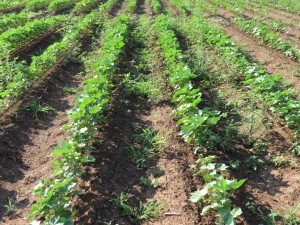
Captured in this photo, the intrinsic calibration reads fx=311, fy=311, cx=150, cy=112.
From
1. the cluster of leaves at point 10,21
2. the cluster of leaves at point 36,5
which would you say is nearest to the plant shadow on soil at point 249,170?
the cluster of leaves at point 10,21

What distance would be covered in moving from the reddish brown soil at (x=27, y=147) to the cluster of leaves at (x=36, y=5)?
1220 cm

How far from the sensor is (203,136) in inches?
190

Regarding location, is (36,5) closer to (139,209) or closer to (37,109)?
(37,109)

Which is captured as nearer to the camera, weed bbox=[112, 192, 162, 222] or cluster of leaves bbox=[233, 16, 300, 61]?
weed bbox=[112, 192, 162, 222]

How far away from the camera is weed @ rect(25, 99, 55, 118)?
248 inches

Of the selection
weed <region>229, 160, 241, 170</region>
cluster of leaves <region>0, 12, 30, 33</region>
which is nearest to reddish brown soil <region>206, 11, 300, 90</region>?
weed <region>229, 160, 241, 170</region>

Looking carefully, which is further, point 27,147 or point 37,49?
point 37,49

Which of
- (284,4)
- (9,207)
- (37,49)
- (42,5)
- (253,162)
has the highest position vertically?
(253,162)

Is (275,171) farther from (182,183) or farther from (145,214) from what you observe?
(145,214)

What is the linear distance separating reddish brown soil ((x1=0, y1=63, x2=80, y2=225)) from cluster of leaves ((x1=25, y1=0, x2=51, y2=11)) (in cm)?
1220

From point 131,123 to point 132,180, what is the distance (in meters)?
1.63

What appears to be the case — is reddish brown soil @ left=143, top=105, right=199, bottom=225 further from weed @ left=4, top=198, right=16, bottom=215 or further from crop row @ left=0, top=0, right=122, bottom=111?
crop row @ left=0, top=0, right=122, bottom=111

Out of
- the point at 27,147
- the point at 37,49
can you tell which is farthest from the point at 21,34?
the point at 27,147

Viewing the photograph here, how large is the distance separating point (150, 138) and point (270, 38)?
22.8 ft
